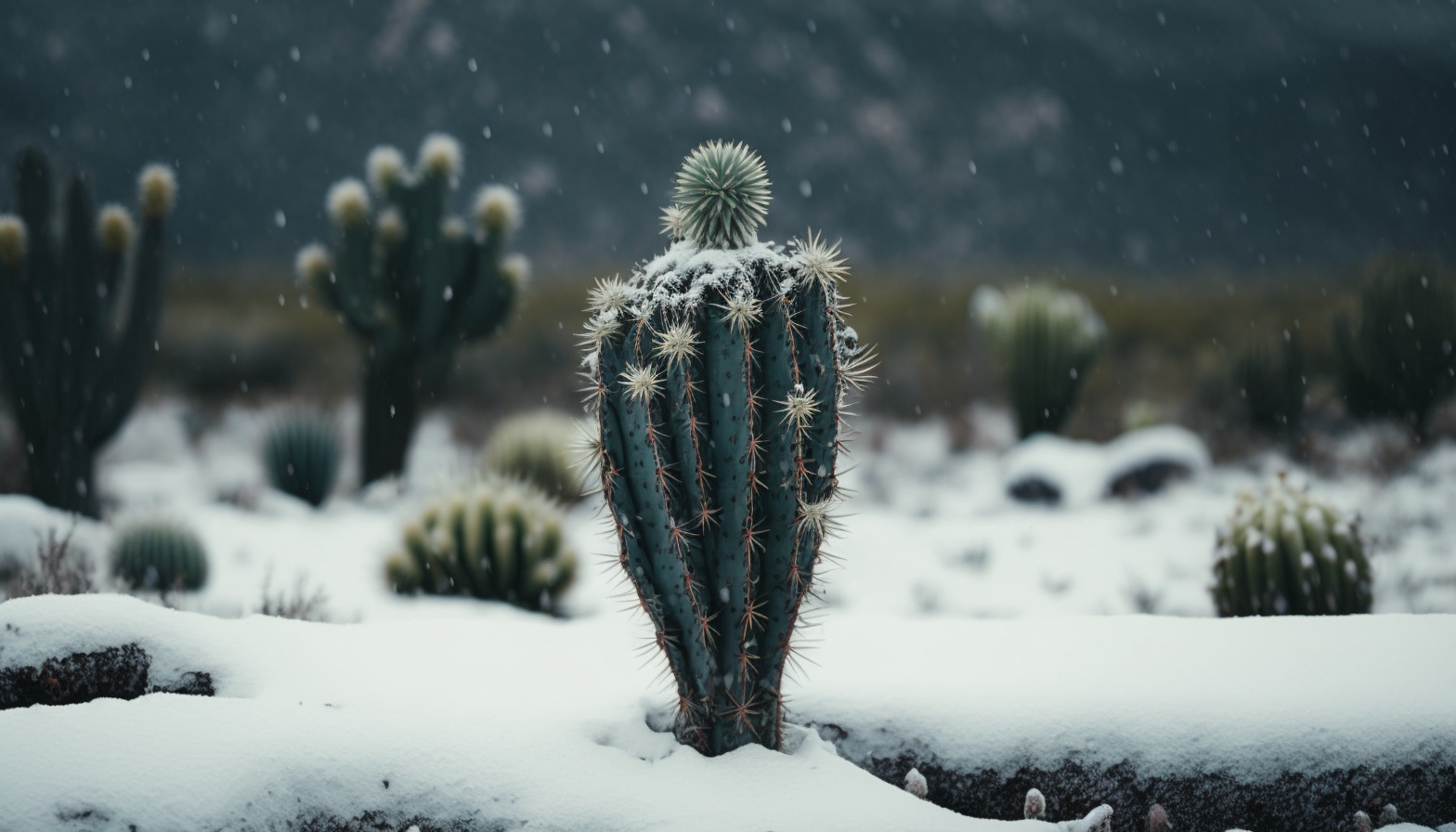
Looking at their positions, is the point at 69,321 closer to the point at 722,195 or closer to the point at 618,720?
the point at 618,720

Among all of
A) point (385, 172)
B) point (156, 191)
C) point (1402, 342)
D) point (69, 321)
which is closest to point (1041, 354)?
point (1402, 342)

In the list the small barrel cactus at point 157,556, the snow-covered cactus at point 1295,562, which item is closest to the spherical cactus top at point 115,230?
the small barrel cactus at point 157,556

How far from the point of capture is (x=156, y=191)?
21.2ft

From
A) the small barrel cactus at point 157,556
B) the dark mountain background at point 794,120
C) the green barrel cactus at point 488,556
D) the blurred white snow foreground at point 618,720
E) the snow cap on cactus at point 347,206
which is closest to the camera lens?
the blurred white snow foreground at point 618,720

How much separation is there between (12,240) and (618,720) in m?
5.69

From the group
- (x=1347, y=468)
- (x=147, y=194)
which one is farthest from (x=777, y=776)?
(x=1347, y=468)

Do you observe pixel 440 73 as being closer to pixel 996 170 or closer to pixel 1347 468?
pixel 996 170

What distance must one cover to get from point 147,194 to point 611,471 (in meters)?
5.28

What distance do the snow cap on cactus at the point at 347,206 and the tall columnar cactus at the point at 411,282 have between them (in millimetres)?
37

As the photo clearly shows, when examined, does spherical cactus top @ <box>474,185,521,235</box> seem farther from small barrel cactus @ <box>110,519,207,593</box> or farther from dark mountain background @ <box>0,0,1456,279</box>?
dark mountain background @ <box>0,0,1456,279</box>

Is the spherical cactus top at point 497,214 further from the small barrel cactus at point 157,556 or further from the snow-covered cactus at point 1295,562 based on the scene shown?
the snow-covered cactus at point 1295,562

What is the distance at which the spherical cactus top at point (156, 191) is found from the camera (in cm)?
642

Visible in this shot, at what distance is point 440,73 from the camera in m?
52.5

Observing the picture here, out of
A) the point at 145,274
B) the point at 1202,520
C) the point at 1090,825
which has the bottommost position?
the point at 1090,825
